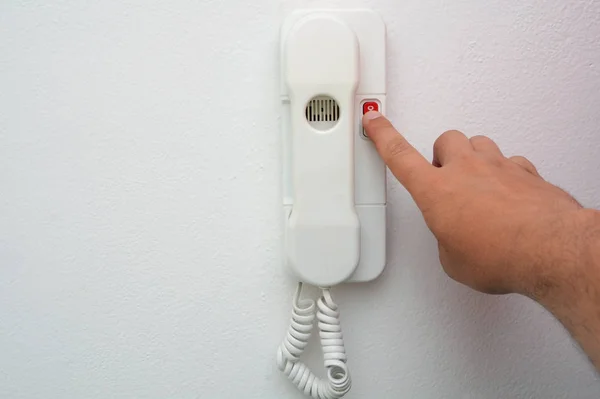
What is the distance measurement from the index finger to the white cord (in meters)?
0.13

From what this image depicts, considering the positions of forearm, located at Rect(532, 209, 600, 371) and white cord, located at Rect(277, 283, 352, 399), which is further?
white cord, located at Rect(277, 283, 352, 399)

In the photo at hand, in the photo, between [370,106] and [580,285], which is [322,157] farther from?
[580,285]

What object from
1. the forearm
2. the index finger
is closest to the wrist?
the forearm

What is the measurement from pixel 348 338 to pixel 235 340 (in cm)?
11

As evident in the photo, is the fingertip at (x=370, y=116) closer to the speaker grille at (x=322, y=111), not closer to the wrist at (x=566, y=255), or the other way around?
the speaker grille at (x=322, y=111)

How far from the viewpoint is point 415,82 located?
18.6 inches

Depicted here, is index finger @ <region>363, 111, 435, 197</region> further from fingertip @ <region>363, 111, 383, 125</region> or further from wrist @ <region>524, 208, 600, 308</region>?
wrist @ <region>524, 208, 600, 308</region>

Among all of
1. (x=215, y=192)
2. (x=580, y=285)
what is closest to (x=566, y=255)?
(x=580, y=285)

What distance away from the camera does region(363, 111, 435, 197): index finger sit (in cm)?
42

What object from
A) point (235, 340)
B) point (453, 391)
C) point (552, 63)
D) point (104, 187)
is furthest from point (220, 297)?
point (552, 63)

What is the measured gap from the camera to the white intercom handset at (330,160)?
43 cm

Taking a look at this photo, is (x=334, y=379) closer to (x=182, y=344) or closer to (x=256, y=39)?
(x=182, y=344)

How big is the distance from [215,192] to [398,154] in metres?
0.18

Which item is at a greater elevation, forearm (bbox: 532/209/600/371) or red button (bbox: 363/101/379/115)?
red button (bbox: 363/101/379/115)
